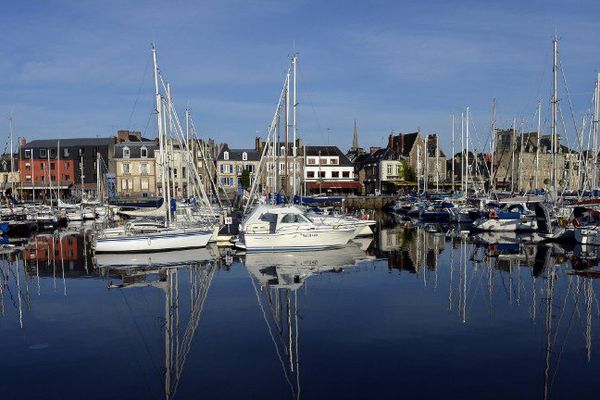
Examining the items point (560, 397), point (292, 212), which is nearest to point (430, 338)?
point (560, 397)

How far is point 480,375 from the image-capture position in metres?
11.0

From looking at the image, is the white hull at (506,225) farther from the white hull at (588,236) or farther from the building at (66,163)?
the building at (66,163)

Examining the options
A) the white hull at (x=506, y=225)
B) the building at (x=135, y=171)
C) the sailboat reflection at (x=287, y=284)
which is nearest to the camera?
the sailboat reflection at (x=287, y=284)

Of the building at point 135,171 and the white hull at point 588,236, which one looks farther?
the building at point 135,171

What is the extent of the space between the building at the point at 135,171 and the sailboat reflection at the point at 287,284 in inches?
1991

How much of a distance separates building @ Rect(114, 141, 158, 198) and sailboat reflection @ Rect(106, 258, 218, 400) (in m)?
51.2

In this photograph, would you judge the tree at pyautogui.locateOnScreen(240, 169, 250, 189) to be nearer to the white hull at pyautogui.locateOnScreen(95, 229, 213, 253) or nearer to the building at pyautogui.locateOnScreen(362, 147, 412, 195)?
the building at pyautogui.locateOnScreen(362, 147, 412, 195)

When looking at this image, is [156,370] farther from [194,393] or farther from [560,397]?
[560,397]

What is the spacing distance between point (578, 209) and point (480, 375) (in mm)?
29306

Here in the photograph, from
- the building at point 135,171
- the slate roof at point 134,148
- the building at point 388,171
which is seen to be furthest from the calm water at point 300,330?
the building at point 388,171

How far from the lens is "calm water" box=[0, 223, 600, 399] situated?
10.6 meters

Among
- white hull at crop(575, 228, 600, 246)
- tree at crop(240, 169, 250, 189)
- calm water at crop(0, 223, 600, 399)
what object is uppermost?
tree at crop(240, 169, 250, 189)

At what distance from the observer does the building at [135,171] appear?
76.9 metres

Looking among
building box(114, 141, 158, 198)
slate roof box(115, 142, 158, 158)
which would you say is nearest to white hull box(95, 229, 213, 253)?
building box(114, 141, 158, 198)
